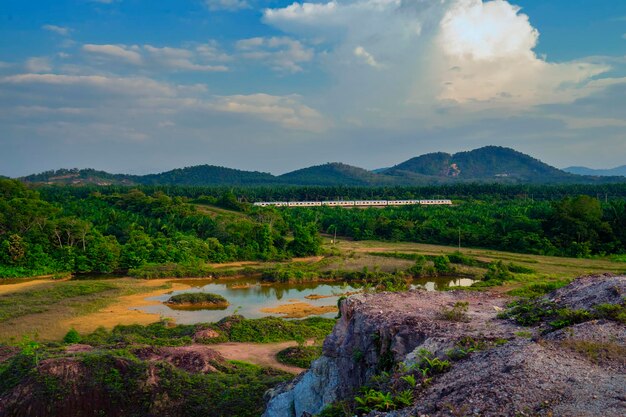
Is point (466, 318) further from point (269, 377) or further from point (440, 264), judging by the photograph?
point (440, 264)

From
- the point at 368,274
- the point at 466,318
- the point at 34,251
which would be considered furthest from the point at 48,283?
the point at 466,318

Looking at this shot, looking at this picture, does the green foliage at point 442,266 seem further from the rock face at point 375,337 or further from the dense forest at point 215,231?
the rock face at point 375,337

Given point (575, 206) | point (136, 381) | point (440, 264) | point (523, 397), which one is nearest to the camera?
point (523, 397)

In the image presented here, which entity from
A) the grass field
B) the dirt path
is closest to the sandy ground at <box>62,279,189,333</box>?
the grass field

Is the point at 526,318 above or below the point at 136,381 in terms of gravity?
above

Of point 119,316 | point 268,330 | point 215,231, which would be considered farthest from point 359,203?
point 268,330

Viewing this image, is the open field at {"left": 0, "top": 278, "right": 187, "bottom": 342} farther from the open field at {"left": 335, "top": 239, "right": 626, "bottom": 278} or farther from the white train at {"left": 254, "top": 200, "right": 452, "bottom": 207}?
the white train at {"left": 254, "top": 200, "right": 452, "bottom": 207}
